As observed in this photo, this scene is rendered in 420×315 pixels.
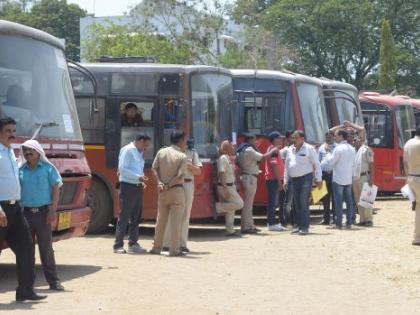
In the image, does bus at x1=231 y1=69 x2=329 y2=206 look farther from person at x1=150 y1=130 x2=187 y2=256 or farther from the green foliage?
the green foliage

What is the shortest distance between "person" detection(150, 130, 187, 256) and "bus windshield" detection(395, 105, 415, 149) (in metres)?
15.2

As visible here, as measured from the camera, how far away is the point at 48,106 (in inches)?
501

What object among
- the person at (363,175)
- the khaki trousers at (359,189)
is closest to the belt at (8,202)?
the person at (363,175)

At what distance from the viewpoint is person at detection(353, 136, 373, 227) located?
805 inches

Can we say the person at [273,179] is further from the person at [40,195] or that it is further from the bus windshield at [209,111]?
the person at [40,195]

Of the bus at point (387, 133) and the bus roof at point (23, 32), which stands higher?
the bus roof at point (23, 32)

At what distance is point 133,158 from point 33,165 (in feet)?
12.2

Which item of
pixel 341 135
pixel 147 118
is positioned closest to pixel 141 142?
pixel 147 118

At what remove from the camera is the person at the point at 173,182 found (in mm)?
14461

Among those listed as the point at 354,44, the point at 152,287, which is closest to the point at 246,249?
the point at 152,287

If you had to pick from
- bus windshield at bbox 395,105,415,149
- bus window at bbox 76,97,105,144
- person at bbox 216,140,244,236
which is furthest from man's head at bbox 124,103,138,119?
bus windshield at bbox 395,105,415,149

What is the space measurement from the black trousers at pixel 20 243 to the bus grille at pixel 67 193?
210 cm

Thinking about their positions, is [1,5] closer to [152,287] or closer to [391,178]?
[391,178]

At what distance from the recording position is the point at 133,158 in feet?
48.3
